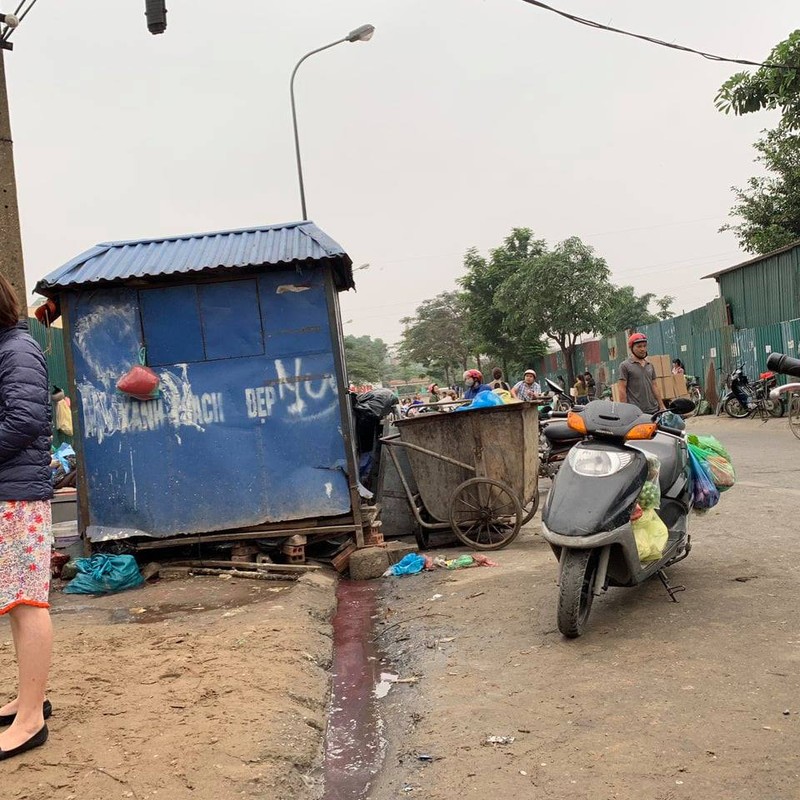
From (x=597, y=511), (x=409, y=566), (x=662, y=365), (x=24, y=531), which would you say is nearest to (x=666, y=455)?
(x=597, y=511)

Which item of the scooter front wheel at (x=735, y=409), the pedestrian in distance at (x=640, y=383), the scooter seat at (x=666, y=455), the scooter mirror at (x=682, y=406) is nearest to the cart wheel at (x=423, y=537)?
the pedestrian in distance at (x=640, y=383)

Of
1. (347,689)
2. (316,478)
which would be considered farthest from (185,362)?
(347,689)

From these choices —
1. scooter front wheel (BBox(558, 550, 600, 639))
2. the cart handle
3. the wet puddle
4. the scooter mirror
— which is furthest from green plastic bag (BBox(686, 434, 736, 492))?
the wet puddle

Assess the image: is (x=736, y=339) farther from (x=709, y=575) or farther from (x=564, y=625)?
(x=564, y=625)

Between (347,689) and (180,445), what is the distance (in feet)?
10.7

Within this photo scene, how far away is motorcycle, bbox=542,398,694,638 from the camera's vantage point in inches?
166

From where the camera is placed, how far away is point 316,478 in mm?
6984

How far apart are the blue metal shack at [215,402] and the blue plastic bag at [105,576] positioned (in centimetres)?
38

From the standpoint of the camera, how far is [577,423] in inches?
182

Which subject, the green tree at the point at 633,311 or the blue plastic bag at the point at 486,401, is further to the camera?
the green tree at the point at 633,311

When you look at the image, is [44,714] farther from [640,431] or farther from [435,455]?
Result: [435,455]

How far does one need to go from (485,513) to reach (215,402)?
249 cm

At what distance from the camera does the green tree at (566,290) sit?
33.0 m

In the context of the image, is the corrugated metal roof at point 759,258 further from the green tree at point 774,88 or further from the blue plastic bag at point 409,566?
the blue plastic bag at point 409,566
